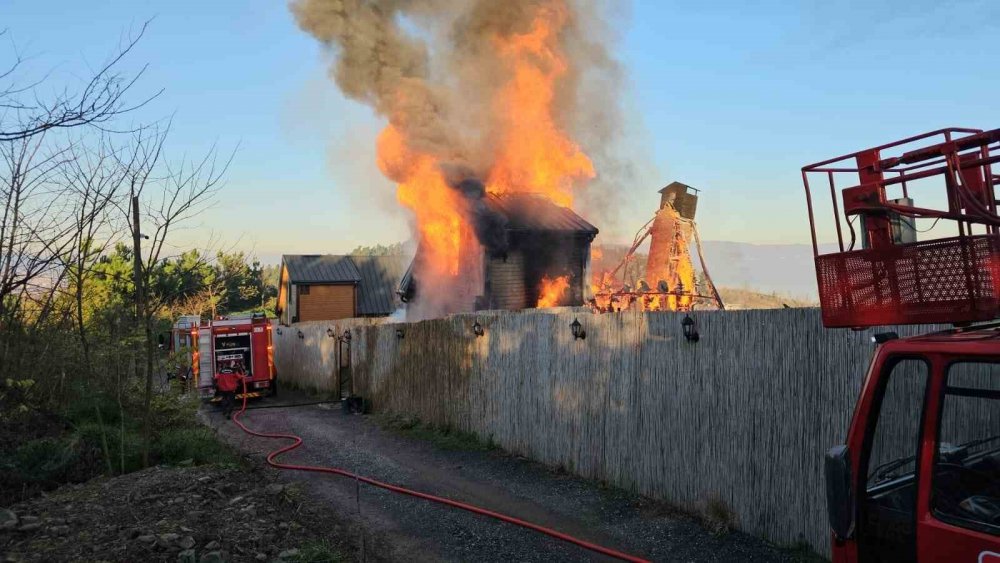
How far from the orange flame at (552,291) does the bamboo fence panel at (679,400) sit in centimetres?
1202

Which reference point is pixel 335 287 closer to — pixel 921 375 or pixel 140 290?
pixel 140 290

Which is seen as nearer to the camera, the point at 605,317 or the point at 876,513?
the point at 876,513

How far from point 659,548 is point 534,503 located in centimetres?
199

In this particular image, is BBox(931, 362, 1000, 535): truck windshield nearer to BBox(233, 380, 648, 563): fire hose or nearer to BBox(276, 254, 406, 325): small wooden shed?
BBox(233, 380, 648, 563): fire hose

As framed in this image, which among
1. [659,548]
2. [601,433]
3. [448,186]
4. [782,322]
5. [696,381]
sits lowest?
[659,548]

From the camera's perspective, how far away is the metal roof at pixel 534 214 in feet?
77.3

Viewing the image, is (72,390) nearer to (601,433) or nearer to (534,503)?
(534,503)

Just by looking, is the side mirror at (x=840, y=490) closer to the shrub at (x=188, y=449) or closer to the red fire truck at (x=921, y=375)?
the red fire truck at (x=921, y=375)

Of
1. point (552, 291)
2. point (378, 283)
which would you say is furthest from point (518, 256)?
point (378, 283)

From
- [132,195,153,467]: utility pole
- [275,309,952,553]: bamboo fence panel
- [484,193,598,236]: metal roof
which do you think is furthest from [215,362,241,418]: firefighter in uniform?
[484,193,598,236]: metal roof

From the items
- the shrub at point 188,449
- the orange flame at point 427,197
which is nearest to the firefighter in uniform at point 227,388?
the shrub at point 188,449

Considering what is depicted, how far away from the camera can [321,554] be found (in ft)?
18.2

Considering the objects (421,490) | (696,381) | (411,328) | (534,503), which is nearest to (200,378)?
(411,328)

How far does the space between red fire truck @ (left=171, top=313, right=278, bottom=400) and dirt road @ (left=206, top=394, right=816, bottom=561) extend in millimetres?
9575
